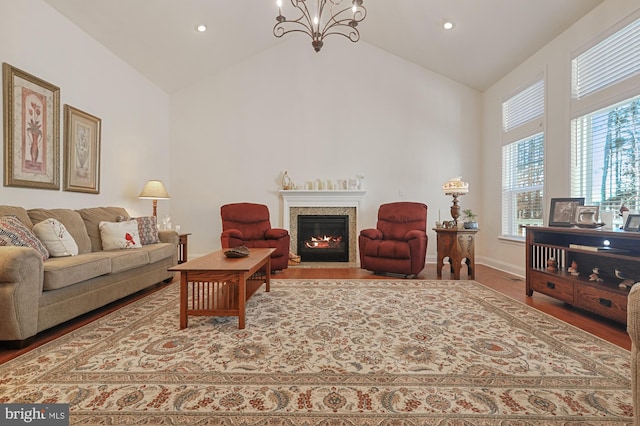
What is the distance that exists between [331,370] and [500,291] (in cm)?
269

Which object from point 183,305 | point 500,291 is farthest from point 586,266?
point 183,305

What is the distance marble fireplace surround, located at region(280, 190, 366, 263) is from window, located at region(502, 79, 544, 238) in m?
2.30

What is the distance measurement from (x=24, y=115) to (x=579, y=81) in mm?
5755

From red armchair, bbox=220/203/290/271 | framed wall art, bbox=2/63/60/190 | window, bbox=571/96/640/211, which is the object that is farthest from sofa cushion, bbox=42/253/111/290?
window, bbox=571/96/640/211

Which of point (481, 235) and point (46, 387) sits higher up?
point (481, 235)

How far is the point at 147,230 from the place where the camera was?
3.98 metres

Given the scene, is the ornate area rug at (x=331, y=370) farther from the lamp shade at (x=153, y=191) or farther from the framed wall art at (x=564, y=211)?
the lamp shade at (x=153, y=191)

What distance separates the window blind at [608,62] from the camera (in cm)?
290

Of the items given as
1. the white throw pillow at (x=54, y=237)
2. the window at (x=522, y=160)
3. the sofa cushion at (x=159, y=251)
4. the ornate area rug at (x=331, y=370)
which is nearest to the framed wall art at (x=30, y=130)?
the white throw pillow at (x=54, y=237)

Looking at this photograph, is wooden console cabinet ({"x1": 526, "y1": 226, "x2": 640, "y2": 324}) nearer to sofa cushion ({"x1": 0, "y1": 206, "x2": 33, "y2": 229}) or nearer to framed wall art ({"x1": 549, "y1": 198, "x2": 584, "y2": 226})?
framed wall art ({"x1": 549, "y1": 198, "x2": 584, "y2": 226})

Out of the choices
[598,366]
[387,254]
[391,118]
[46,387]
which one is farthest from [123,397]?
[391,118]

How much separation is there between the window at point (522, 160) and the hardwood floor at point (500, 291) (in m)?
Result: 0.88

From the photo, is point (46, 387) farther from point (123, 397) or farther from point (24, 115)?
point (24, 115)

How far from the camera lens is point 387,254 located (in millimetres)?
4324
